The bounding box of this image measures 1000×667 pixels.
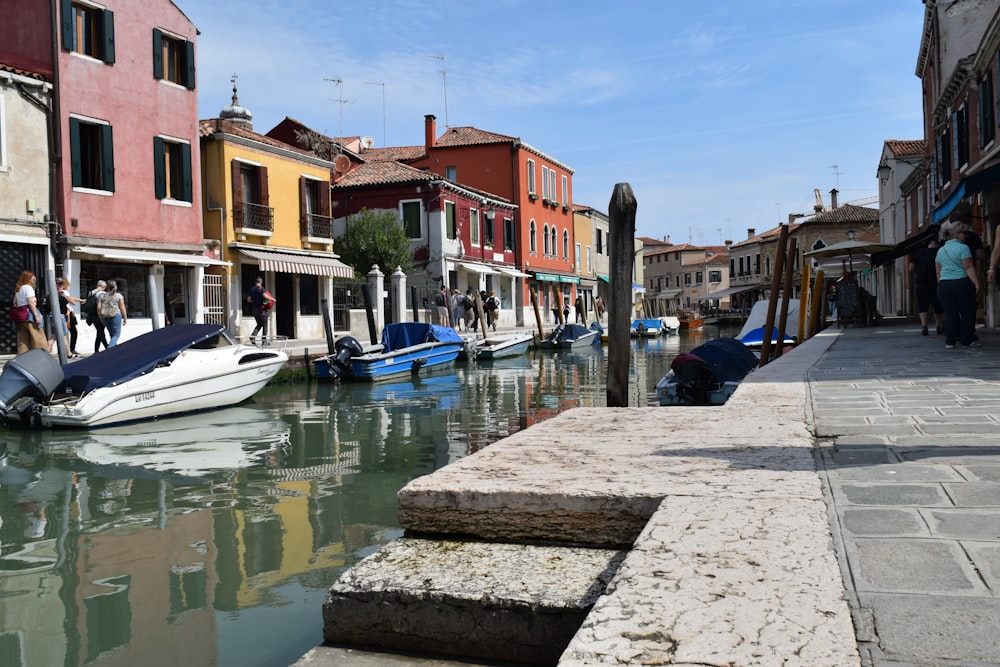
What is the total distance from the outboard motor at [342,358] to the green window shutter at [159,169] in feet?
18.2

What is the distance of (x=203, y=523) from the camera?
6004mm

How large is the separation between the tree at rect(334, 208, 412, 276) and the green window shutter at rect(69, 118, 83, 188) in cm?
1170

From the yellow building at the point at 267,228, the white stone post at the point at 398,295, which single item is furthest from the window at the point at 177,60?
the white stone post at the point at 398,295

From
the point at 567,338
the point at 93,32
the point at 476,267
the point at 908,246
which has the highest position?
the point at 93,32

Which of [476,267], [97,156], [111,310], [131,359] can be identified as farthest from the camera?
[476,267]

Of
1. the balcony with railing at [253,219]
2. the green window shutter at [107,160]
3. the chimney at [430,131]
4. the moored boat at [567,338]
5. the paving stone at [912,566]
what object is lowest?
the paving stone at [912,566]

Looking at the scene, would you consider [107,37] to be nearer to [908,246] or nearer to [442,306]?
[442,306]

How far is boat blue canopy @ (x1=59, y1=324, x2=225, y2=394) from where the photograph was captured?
11.1 metres

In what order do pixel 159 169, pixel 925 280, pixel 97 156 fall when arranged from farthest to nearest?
pixel 159 169, pixel 97 156, pixel 925 280

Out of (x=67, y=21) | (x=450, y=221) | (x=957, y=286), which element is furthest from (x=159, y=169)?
(x=957, y=286)

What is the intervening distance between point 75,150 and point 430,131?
23.1 metres

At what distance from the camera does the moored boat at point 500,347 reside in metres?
23.3

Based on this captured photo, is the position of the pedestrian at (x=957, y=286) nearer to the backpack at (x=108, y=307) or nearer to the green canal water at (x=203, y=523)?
the green canal water at (x=203, y=523)

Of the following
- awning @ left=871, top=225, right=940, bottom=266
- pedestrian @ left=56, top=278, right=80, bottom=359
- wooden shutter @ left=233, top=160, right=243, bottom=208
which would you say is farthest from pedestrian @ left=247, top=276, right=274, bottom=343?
Result: awning @ left=871, top=225, right=940, bottom=266
